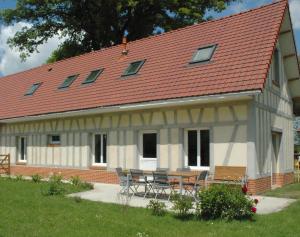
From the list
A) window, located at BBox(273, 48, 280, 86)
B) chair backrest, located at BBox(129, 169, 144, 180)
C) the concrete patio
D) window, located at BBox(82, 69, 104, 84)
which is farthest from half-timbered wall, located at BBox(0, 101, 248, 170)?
window, located at BBox(273, 48, 280, 86)

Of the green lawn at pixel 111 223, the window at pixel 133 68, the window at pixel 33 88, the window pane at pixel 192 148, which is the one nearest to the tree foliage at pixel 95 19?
the window at pixel 33 88

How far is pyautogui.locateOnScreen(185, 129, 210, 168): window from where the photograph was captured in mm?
14977

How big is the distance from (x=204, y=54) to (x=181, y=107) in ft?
7.75

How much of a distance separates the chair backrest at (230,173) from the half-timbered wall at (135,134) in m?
0.22

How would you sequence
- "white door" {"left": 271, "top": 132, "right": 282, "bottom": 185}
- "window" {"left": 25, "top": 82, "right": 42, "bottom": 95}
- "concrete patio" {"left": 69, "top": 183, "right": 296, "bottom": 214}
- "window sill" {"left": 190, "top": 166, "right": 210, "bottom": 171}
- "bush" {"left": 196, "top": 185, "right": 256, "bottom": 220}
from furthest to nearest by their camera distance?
"window" {"left": 25, "top": 82, "right": 42, "bottom": 95} < "white door" {"left": 271, "top": 132, "right": 282, "bottom": 185} < "window sill" {"left": 190, "top": 166, "right": 210, "bottom": 171} < "concrete patio" {"left": 69, "top": 183, "right": 296, "bottom": 214} < "bush" {"left": 196, "top": 185, "right": 256, "bottom": 220}

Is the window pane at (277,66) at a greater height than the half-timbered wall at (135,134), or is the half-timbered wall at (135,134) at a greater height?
the window pane at (277,66)

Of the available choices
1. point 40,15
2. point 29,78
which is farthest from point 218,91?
point 40,15

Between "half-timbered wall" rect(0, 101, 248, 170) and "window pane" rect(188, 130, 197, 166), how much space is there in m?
0.27

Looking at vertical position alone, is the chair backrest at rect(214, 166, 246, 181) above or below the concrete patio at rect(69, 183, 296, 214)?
above

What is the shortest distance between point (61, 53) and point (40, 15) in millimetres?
3781

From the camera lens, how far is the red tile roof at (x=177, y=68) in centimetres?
1450

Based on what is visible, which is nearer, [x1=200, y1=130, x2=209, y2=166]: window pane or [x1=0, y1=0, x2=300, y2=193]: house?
[x1=0, y1=0, x2=300, y2=193]: house

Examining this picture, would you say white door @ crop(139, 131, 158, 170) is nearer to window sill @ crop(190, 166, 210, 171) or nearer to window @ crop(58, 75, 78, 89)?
window sill @ crop(190, 166, 210, 171)

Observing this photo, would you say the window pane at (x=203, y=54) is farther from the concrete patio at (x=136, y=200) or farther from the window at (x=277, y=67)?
the concrete patio at (x=136, y=200)
